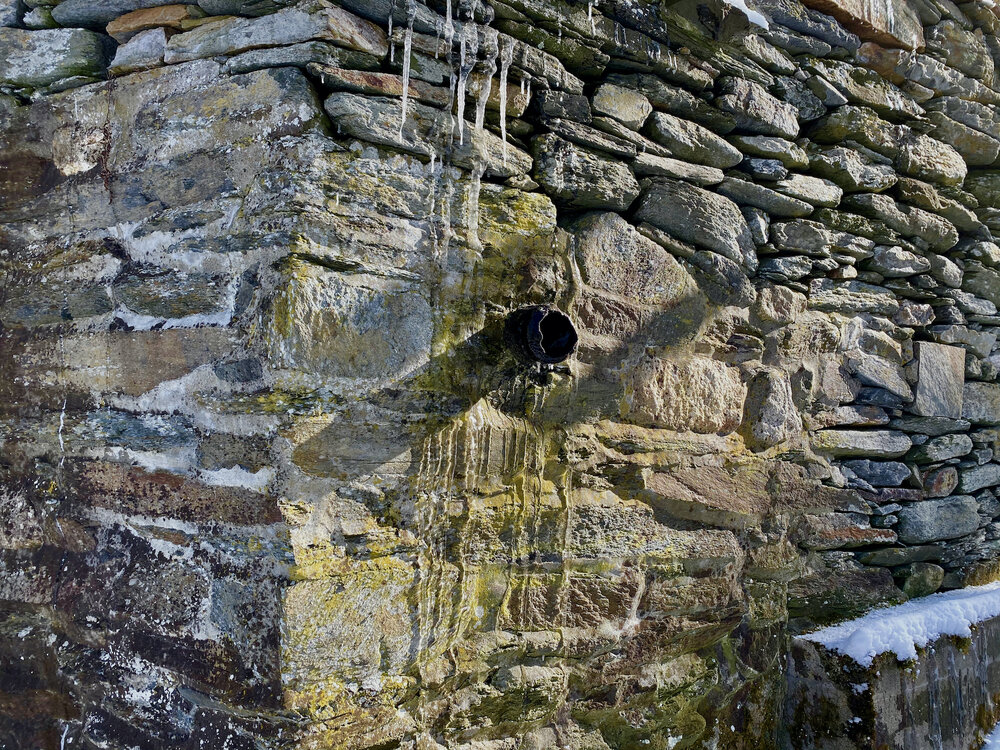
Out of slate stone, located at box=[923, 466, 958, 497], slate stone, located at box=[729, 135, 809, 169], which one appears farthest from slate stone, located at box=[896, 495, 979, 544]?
slate stone, located at box=[729, 135, 809, 169]

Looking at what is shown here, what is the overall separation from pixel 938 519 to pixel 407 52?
8.44 feet

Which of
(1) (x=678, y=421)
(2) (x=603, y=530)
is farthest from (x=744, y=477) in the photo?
(2) (x=603, y=530)

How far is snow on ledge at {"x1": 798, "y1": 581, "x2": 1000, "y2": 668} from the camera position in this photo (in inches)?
91.6

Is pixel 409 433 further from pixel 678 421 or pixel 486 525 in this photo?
pixel 678 421

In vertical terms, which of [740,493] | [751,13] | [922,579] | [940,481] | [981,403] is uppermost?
[751,13]

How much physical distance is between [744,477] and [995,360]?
162 centimetres

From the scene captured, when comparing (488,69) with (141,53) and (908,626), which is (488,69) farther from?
(908,626)

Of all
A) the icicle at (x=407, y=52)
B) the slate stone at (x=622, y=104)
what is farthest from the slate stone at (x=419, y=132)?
the slate stone at (x=622, y=104)

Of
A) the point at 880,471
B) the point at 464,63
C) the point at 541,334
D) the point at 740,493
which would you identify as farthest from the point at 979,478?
the point at 464,63

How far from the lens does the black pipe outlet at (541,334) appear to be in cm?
168

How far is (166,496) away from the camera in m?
1.59

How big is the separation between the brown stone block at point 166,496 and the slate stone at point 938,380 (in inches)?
96.1

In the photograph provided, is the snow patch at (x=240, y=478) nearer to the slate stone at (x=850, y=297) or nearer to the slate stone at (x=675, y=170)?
the slate stone at (x=675, y=170)

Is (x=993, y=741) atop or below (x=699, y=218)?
below
